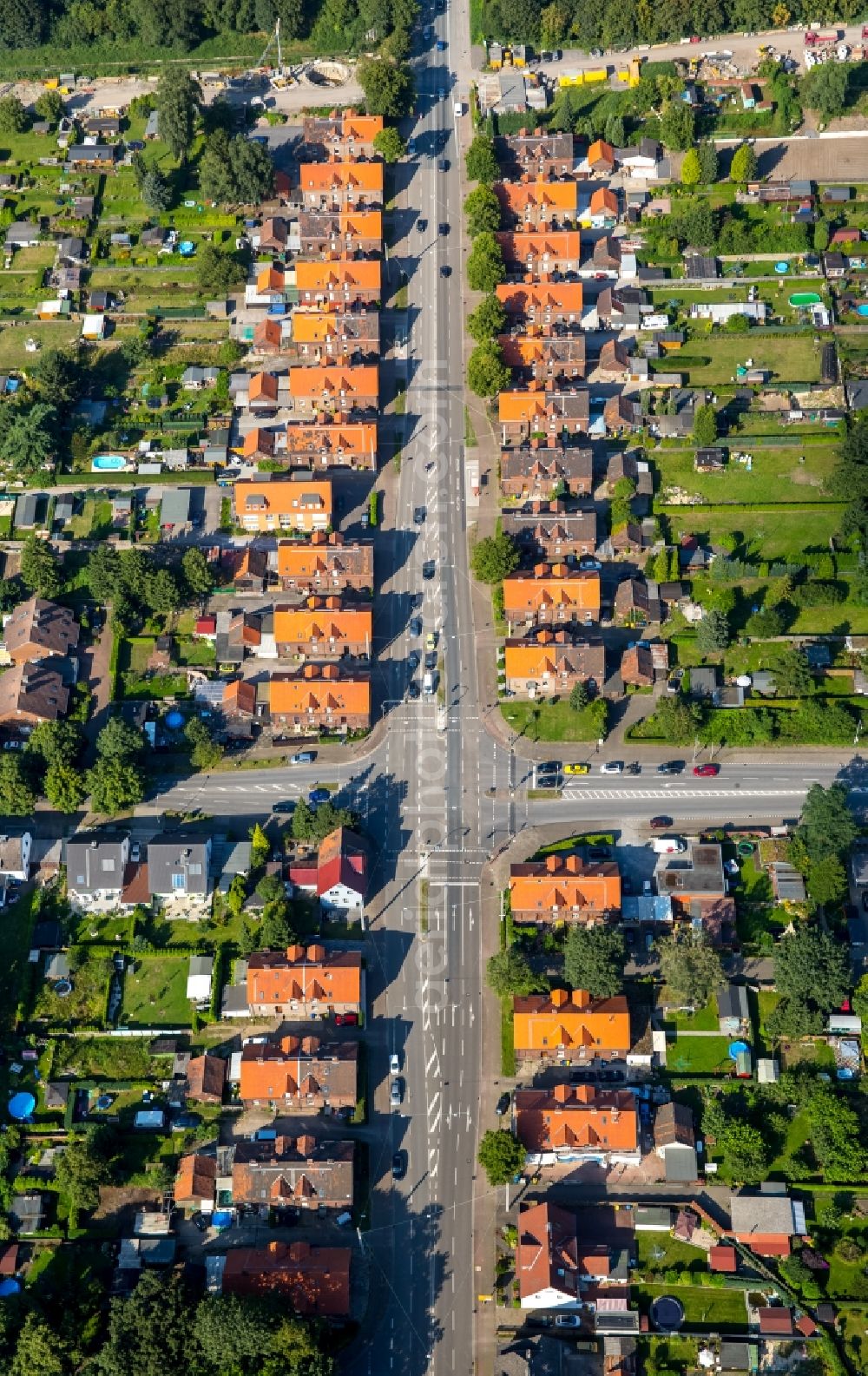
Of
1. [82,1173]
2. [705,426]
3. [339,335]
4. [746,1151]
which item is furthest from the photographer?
[339,335]

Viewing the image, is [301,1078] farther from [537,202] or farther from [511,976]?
[537,202]

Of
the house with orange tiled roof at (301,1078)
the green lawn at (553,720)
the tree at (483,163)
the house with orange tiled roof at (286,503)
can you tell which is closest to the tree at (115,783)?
the house with orange tiled roof at (301,1078)

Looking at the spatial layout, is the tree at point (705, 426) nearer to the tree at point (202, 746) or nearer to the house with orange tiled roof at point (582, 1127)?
the tree at point (202, 746)

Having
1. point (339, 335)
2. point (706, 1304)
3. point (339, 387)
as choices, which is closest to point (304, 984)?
point (706, 1304)

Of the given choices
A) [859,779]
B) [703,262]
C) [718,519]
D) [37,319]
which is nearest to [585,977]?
[859,779]

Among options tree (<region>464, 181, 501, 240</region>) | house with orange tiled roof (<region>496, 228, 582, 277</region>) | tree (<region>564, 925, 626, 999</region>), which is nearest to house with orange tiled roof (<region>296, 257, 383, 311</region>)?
tree (<region>464, 181, 501, 240</region>)

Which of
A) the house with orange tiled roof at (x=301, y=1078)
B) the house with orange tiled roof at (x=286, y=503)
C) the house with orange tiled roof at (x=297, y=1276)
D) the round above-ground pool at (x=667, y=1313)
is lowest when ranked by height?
the round above-ground pool at (x=667, y=1313)
